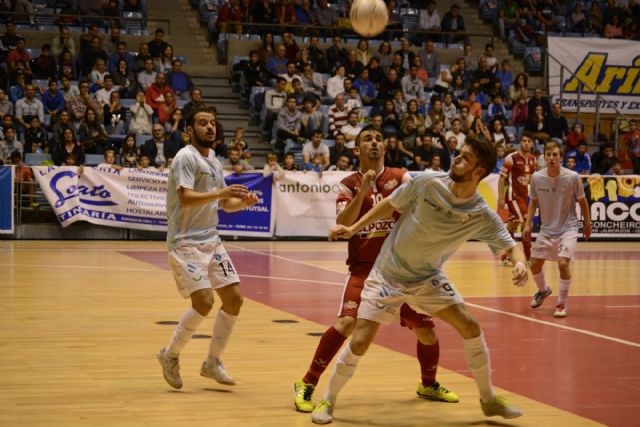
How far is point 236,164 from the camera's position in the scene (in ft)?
72.0

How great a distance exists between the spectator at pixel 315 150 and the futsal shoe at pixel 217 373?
15132 mm

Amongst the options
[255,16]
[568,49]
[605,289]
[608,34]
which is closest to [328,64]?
[255,16]

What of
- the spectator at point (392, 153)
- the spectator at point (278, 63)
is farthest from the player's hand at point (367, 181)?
the spectator at point (278, 63)

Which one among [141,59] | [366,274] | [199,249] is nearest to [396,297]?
[366,274]

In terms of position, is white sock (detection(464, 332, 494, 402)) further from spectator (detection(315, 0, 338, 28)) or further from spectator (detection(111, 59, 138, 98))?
spectator (detection(315, 0, 338, 28))

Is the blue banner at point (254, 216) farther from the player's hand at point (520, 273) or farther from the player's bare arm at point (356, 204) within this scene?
the player's hand at point (520, 273)

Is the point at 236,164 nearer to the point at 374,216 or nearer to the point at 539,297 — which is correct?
the point at 539,297

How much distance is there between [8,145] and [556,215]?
13.2 metres

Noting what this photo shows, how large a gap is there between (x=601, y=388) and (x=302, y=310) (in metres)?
4.82

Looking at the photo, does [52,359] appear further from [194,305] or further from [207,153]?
[207,153]

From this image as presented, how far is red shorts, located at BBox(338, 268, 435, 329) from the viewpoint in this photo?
→ 284 inches

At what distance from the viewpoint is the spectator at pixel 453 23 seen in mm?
30453

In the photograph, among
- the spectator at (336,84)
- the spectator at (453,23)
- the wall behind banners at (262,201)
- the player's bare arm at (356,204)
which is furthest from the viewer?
the spectator at (453,23)

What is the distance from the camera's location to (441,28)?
100ft
